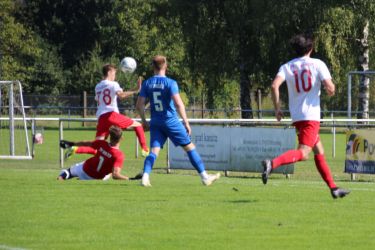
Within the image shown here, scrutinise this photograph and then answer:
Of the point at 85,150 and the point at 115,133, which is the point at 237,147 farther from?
the point at 115,133

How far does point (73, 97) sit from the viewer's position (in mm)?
75750

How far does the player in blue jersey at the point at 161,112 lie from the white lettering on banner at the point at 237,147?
696 centimetres

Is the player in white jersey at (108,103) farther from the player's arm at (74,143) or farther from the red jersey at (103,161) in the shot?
the red jersey at (103,161)

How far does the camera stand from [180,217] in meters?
12.1

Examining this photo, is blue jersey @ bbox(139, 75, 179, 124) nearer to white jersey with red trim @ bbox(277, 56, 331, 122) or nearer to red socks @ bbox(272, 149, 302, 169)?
white jersey with red trim @ bbox(277, 56, 331, 122)

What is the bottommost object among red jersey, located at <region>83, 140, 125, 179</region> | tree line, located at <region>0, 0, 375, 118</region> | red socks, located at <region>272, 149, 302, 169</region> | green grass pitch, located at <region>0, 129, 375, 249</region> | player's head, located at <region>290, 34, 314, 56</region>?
green grass pitch, located at <region>0, 129, 375, 249</region>

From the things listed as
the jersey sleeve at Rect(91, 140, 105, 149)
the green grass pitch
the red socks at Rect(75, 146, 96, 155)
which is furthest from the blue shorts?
the red socks at Rect(75, 146, 96, 155)

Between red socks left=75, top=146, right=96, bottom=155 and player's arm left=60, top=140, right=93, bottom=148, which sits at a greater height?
player's arm left=60, top=140, right=93, bottom=148

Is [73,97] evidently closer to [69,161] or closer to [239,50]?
[239,50]

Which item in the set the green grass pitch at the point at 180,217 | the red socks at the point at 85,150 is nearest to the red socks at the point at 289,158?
the green grass pitch at the point at 180,217

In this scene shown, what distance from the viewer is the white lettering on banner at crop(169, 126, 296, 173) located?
23.6 meters

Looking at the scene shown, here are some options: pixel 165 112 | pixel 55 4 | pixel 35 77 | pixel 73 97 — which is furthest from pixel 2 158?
pixel 55 4

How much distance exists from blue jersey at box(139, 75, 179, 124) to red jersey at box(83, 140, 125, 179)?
2.03 m

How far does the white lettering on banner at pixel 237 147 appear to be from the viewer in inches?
931
